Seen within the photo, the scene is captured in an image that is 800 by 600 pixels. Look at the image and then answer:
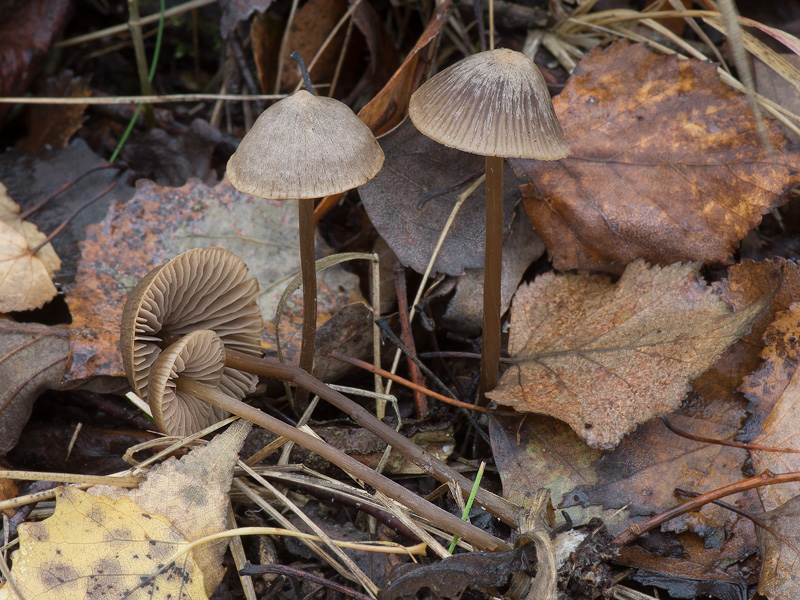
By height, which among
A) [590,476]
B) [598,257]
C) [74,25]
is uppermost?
[74,25]

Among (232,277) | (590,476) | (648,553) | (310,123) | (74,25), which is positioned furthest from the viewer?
(74,25)

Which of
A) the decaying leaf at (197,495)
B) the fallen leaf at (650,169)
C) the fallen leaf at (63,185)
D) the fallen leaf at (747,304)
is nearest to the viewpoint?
the decaying leaf at (197,495)

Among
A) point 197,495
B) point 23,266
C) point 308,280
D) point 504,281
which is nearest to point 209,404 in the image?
point 197,495

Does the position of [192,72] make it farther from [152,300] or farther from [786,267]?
[786,267]

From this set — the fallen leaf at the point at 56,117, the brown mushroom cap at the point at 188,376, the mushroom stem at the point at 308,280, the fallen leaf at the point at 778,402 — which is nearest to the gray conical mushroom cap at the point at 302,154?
the mushroom stem at the point at 308,280

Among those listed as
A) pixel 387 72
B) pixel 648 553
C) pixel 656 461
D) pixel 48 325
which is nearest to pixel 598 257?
pixel 656 461

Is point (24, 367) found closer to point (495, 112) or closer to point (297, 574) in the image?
point (297, 574)

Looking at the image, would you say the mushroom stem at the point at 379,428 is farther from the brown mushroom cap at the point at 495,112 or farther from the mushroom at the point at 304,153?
the brown mushroom cap at the point at 495,112

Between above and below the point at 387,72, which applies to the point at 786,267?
below
